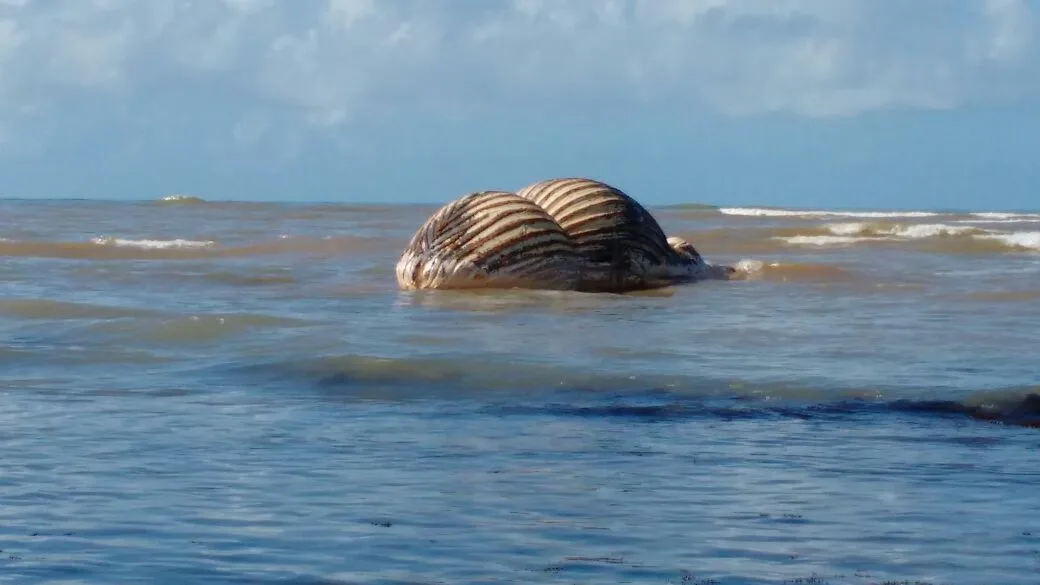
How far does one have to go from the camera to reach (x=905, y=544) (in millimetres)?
3848

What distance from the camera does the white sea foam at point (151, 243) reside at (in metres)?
20.4

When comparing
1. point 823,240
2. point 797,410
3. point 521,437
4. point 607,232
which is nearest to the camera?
point 521,437

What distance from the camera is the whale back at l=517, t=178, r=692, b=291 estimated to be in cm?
1159

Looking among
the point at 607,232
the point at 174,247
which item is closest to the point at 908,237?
the point at 174,247

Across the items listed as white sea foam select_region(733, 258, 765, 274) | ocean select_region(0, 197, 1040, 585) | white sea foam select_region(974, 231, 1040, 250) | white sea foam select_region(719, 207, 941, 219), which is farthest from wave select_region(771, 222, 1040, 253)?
white sea foam select_region(719, 207, 941, 219)

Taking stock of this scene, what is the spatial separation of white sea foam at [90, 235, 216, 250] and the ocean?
29.2 ft

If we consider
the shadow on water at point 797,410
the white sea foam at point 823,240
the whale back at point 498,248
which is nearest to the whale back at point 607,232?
the whale back at point 498,248

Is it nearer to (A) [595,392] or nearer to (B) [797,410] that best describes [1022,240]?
(A) [595,392]

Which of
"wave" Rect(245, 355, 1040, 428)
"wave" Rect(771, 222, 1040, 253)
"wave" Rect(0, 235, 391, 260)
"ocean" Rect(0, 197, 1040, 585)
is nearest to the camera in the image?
"ocean" Rect(0, 197, 1040, 585)

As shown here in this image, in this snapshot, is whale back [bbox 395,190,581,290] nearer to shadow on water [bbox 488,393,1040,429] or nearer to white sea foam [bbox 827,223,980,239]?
shadow on water [bbox 488,393,1040,429]

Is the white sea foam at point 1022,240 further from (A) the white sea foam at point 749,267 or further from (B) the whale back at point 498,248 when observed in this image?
(B) the whale back at point 498,248

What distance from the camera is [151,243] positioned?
21359 millimetres

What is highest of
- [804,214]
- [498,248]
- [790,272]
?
[804,214]

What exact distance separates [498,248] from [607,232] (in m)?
0.89
